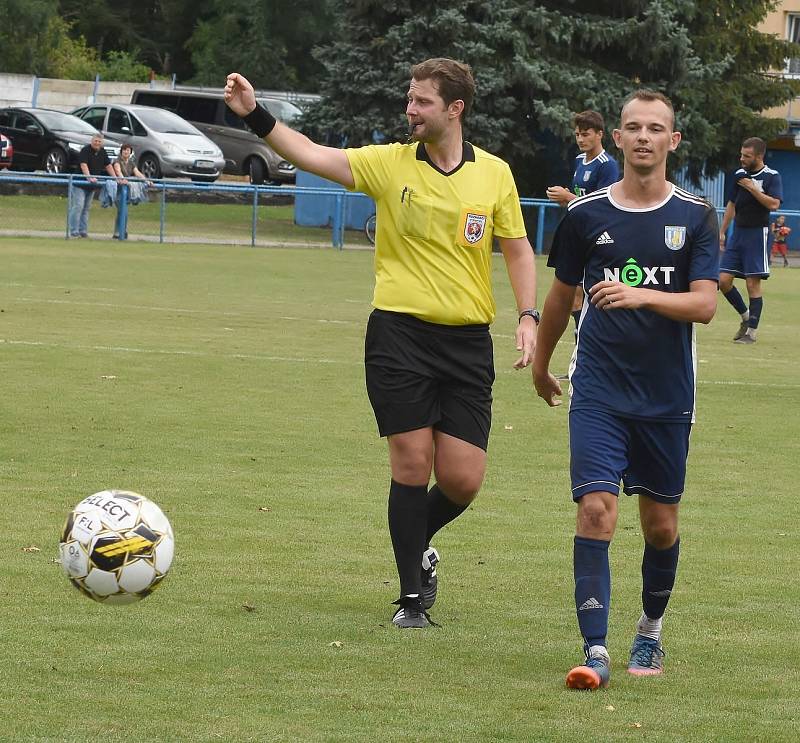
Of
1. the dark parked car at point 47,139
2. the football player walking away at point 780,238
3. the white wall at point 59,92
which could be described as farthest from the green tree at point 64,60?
the football player walking away at point 780,238

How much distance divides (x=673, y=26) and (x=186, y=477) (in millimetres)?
30896

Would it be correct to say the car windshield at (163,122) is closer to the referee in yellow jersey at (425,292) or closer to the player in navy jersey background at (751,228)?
the player in navy jersey background at (751,228)

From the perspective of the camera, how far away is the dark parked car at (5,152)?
39.6 meters

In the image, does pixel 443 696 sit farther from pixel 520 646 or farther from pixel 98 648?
pixel 98 648

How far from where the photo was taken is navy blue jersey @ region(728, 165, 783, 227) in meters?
17.6

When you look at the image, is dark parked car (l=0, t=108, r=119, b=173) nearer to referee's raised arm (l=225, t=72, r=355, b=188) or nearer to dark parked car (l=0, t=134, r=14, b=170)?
dark parked car (l=0, t=134, r=14, b=170)

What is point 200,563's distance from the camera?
694 cm

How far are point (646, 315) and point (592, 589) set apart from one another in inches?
37.8

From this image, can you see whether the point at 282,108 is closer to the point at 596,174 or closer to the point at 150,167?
the point at 150,167

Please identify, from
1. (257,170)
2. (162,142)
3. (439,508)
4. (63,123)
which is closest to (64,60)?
(257,170)

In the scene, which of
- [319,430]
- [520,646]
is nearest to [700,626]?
[520,646]

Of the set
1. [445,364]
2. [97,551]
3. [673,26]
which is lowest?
[97,551]

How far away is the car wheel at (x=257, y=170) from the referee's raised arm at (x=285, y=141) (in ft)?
124

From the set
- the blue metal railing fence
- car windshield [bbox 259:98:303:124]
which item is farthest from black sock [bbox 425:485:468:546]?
car windshield [bbox 259:98:303:124]
